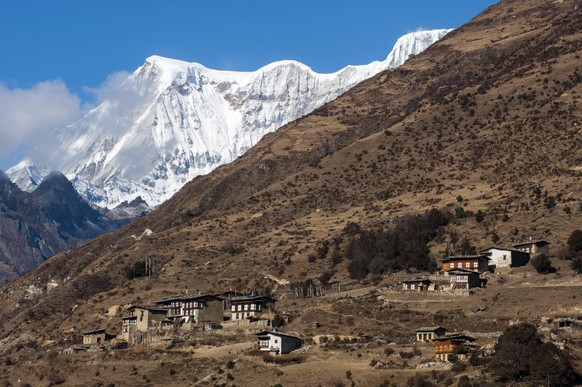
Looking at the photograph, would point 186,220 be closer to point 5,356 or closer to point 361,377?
point 5,356

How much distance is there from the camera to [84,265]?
599ft

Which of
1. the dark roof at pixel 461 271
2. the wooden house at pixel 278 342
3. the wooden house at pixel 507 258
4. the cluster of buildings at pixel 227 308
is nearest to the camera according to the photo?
the wooden house at pixel 278 342

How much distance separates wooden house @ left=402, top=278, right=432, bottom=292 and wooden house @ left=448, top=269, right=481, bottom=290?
239cm

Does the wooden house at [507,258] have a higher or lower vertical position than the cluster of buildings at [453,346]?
higher

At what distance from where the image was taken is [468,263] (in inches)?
4323

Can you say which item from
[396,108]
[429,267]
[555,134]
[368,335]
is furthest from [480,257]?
[396,108]

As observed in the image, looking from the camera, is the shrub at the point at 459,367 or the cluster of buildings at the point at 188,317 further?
the cluster of buildings at the point at 188,317

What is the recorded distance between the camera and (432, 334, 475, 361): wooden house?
84500mm

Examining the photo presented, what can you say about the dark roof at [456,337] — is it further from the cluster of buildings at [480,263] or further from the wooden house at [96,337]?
the wooden house at [96,337]

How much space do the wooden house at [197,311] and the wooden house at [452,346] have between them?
29.6 m

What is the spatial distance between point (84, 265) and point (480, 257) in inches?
3406

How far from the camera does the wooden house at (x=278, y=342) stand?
94.9m

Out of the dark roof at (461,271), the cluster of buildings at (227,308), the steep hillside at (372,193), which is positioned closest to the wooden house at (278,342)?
the cluster of buildings at (227,308)

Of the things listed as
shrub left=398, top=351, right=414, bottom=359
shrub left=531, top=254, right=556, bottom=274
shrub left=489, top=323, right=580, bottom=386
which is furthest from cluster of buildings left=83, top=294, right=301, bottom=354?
shrub left=489, top=323, right=580, bottom=386
